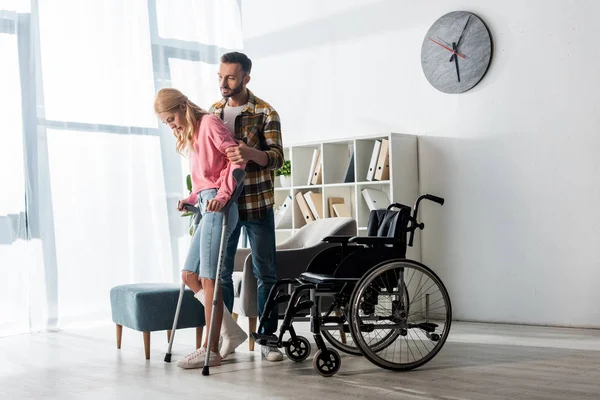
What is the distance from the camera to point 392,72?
546cm

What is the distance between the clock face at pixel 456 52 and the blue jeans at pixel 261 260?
2.04 meters

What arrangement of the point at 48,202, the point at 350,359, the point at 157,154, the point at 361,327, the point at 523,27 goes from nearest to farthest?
the point at 361,327 → the point at 350,359 → the point at 523,27 → the point at 48,202 → the point at 157,154

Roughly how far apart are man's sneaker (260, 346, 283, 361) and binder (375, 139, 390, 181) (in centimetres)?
186

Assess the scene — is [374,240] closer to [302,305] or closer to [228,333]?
[302,305]

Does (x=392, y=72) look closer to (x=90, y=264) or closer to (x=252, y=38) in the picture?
(x=252, y=38)

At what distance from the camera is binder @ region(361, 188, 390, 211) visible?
17.3 feet

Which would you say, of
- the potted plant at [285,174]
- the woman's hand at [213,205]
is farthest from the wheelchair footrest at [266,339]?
the potted plant at [285,174]

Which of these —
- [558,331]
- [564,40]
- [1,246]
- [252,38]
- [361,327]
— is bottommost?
[558,331]

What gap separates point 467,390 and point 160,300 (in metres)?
1.61

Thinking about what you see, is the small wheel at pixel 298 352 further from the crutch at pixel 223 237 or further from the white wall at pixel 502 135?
the white wall at pixel 502 135

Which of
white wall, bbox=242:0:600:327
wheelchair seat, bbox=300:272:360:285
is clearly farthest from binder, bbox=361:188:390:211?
wheelchair seat, bbox=300:272:360:285

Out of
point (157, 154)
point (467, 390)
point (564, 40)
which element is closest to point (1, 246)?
point (157, 154)

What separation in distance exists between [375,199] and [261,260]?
5.87 ft

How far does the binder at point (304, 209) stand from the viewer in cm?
564
